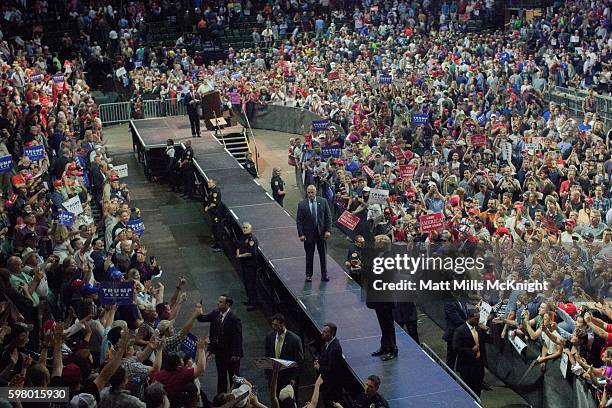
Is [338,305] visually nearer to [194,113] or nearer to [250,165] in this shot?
[250,165]

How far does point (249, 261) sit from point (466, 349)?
5334 millimetres

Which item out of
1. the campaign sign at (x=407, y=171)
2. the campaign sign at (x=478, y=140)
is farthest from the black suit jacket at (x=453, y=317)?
the campaign sign at (x=478, y=140)

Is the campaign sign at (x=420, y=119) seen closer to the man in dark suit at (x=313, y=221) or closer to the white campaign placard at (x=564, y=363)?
the man in dark suit at (x=313, y=221)

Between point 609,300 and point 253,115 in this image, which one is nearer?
point 609,300

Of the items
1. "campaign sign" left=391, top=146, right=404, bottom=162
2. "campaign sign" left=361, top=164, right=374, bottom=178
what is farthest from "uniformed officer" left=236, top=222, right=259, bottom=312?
"campaign sign" left=391, top=146, right=404, bottom=162

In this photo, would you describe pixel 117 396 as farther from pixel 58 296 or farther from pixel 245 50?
pixel 245 50

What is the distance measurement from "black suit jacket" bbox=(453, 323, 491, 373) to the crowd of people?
5cm

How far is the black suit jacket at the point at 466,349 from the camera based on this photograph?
14.1 metres

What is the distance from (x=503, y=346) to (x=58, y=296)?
632 cm

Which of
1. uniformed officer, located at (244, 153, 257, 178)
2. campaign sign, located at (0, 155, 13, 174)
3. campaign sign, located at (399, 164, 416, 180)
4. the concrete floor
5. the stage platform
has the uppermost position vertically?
campaign sign, located at (0, 155, 13, 174)

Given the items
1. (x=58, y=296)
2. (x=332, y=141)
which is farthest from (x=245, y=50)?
(x=58, y=296)

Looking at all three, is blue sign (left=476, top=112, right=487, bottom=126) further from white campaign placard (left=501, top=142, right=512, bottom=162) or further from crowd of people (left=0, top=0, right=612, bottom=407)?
white campaign placard (left=501, top=142, right=512, bottom=162)

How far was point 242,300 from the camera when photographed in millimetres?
18844

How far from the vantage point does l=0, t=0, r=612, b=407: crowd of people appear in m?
12.4
